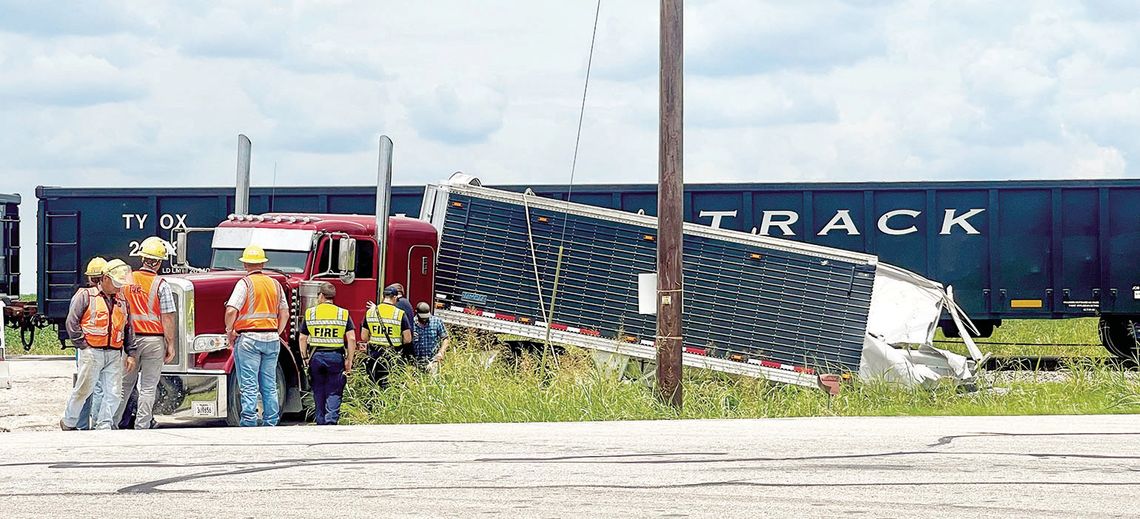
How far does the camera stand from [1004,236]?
20.0 meters

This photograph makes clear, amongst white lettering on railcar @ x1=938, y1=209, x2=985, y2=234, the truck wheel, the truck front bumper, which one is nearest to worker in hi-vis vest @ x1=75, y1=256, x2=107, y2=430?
the truck front bumper

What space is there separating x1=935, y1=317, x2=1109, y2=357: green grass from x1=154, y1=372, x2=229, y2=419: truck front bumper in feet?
45.5

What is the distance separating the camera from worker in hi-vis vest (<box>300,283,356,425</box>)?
502 inches

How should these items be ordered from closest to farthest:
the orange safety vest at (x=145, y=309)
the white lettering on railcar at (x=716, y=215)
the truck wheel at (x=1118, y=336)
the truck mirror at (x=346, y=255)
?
the orange safety vest at (x=145, y=309) < the truck mirror at (x=346, y=255) < the truck wheel at (x=1118, y=336) < the white lettering on railcar at (x=716, y=215)

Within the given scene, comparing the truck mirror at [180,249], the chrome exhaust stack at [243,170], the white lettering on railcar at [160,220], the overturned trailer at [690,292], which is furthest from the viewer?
the white lettering on railcar at [160,220]

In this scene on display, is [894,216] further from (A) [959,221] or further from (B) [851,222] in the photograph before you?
(A) [959,221]

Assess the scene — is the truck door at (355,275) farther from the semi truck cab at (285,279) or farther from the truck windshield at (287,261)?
Answer: the truck windshield at (287,261)

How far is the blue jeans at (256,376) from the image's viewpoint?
12344 millimetres

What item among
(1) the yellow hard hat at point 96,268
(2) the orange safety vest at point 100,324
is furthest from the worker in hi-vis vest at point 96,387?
(2) the orange safety vest at point 100,324

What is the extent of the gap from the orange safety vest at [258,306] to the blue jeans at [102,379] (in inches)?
45.8

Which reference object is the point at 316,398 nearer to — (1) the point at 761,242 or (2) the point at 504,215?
(2) the point at 504,215

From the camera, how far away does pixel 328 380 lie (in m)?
12.8

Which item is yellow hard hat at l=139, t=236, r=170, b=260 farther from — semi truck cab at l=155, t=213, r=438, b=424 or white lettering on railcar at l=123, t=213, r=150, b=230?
white lettering on railcar at l=123, t=213, r=150, b=230

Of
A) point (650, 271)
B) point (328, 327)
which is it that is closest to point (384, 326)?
point (328, 327)
